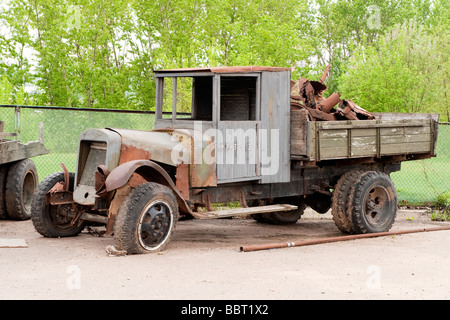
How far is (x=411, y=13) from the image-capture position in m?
58.2

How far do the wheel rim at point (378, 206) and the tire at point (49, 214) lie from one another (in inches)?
173

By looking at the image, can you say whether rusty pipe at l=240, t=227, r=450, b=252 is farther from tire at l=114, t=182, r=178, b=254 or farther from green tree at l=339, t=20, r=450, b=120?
green tree at l=339, t=20, r=450, b=120

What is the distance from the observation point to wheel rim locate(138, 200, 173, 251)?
29.6ft

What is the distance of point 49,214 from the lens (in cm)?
1022

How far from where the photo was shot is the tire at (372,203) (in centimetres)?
1111

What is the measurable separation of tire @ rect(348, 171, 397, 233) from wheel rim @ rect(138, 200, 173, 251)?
3.13 meters

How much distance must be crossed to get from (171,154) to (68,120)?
9.93m

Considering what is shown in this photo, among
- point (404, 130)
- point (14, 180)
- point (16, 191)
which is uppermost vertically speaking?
point (404, 130)

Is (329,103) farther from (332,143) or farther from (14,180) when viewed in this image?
(14,180)

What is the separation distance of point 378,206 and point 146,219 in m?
4.11

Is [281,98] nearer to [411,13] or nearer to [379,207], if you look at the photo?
[379,207]

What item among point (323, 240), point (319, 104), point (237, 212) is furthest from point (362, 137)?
point (237, 212)

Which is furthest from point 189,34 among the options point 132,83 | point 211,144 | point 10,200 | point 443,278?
point 443,278

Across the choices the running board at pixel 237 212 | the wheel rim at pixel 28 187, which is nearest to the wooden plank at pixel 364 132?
the running board at pixel 237 212
